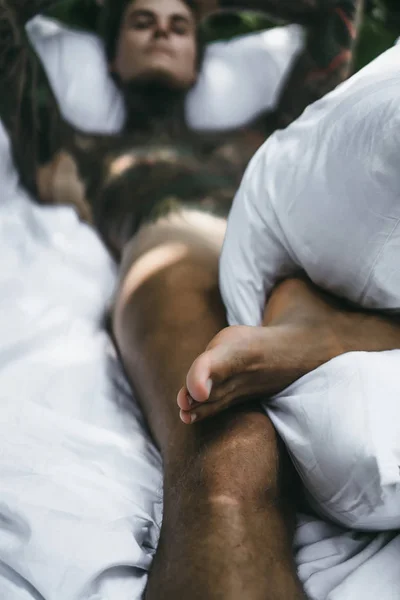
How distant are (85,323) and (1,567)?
1.60 ft

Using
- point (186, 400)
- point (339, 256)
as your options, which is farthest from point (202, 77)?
point (186, 400)

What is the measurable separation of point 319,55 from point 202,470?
1236 mm

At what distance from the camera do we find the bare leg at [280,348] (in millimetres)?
621

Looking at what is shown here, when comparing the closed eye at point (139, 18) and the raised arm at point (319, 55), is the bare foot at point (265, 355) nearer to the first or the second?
the raised arm at point (319, 55)

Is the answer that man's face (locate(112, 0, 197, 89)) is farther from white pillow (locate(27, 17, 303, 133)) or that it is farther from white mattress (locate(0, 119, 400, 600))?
white mattress (locate(0, 119, 400, 600))

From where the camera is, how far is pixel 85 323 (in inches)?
40.2

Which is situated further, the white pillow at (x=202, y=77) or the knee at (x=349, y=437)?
the white pillow at (x=202, y=77)

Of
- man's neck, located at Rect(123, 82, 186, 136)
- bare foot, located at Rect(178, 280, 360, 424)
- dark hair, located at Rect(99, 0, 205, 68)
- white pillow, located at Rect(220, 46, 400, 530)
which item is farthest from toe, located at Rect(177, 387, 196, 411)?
dark hair, located at Rect(99, 0, 205, 68)

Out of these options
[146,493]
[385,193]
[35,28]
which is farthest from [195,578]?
[35,28]

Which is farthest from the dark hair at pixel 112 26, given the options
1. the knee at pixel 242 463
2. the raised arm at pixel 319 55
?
the knee at pixel 242 463

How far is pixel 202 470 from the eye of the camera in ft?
2.07

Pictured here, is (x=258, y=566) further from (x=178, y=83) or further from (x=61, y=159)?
(x=178, y=83)

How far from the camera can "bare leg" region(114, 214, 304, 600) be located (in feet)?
1.77

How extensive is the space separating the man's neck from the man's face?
0.02 meters
